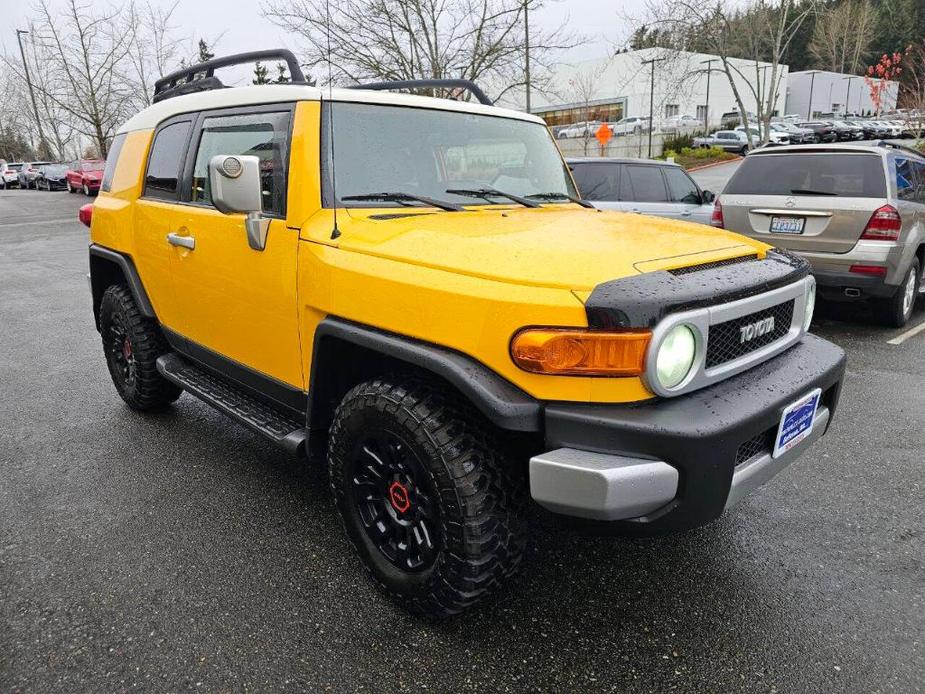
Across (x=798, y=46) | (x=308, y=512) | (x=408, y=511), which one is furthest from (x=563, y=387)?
(x=798, y=46)

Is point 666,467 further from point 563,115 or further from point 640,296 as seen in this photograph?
point 563,115

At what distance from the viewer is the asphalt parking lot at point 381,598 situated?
7.32 feet

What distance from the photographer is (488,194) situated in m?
3.17

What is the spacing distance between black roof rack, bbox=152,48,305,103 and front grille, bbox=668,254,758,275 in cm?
194

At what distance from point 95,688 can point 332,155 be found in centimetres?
205

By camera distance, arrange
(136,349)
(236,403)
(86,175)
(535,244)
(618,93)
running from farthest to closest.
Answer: (618,93) < (86,175) < (136,349) < (236,403) < (535,244)

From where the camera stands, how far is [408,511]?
2.45m

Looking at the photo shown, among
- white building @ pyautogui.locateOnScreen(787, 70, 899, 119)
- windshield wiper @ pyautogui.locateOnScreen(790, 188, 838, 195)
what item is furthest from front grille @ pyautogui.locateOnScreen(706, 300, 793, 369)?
white building @ pyautogui.locateOnScreen(787, 70, 899, 119)

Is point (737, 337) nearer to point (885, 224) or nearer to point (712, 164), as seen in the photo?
point (885, 224)

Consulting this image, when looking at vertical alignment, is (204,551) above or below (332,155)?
below

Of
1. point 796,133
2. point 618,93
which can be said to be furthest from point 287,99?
point 618,93

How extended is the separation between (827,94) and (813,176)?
7185cm

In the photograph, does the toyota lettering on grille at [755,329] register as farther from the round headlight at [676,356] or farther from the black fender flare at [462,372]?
the black fender flare at [462,372]

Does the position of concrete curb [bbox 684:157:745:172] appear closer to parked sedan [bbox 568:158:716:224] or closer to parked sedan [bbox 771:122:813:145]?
parked sedan [bbox 771:122:813:145]
